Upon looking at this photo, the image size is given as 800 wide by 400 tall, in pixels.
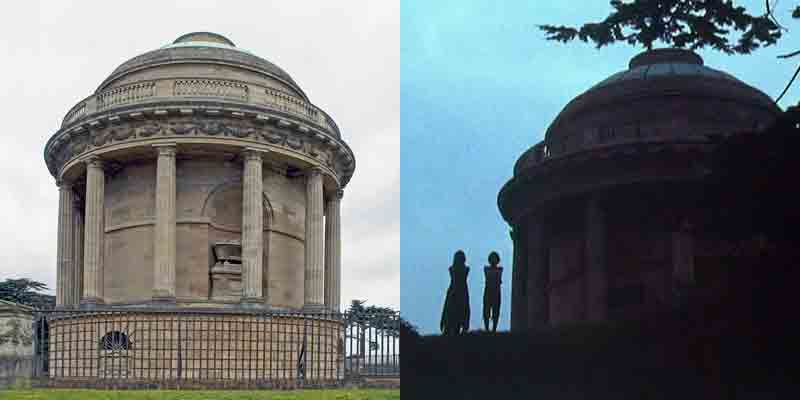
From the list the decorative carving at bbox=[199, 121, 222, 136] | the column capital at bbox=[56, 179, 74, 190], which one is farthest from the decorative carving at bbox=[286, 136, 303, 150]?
the column capital at bbox=[56, 179, 74, 190]

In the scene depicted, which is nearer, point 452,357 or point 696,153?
point 696,153

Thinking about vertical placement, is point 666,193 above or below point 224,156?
below

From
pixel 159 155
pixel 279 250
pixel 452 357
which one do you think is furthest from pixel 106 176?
pixel 452 357

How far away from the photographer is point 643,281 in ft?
13.6

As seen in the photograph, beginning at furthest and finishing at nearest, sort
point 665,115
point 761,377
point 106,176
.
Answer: point 106,176
point 665,115
point 761,377

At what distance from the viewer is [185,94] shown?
102ft

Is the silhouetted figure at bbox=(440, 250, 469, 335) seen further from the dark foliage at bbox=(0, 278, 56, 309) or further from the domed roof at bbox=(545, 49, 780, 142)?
the dark foliage at bbox=(0, 278, 56, 309)

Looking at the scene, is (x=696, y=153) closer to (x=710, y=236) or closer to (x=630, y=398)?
(x=710, y=236)

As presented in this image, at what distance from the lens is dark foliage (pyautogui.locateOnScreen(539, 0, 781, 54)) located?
4262mm

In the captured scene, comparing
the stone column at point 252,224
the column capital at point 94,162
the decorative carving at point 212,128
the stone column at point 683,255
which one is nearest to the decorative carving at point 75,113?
the column capital at point 94,162

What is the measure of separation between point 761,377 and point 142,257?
2943 cm

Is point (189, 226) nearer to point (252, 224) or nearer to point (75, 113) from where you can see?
point (252, 224)

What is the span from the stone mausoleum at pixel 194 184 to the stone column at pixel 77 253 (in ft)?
0.17

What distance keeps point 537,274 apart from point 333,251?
108ft
